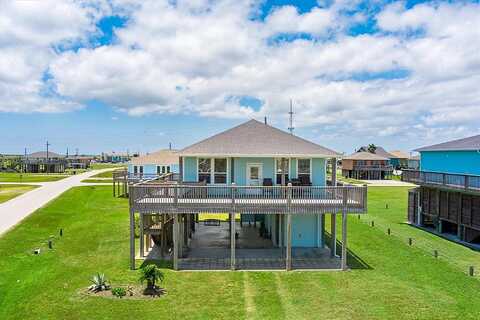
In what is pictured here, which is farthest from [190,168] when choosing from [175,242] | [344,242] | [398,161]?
[398,161]

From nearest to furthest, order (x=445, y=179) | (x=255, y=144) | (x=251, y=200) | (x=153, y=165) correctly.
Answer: (x=251, y=200)
(x=255, y=144)
(x=445, y=179)
(x=153, y=165)

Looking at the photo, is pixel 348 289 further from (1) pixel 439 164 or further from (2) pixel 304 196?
(1) pixel 439 164

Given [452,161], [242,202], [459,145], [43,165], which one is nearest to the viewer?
[242,202]

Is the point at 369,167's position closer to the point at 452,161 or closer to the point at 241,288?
the point at 452,161

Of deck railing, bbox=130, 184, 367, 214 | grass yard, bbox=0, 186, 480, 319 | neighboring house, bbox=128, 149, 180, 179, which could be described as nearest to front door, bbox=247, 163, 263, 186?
deck railing, bbox=130, 184, 367, 214

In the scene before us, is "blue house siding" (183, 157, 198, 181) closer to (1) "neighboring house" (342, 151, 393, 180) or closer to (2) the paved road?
(2) the paved road

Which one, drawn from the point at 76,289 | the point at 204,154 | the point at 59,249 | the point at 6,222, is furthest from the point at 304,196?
the point at 6,222

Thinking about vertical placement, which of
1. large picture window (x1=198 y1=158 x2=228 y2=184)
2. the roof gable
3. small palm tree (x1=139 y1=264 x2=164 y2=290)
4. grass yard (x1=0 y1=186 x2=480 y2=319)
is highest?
the roof gable
